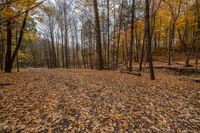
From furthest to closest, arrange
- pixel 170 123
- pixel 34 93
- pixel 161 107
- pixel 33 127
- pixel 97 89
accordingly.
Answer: pixel 97 89 → pixel 34 93 → pixel 161 107 → pixel 170 123 → pixel 33 127

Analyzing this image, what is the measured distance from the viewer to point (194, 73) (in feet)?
54.2

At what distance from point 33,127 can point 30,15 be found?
39.2ft

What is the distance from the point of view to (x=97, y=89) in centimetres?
771

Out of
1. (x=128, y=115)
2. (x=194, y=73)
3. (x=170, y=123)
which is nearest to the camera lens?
(x=170, y=123)

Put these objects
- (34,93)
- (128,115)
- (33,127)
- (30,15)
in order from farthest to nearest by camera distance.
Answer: (30,15)
(34,93)
(128,115)
(33,127)

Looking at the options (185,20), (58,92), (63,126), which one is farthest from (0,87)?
(185,20)

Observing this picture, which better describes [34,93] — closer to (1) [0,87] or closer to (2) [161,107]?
(1) [0,87]

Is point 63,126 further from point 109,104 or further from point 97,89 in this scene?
point 97,89

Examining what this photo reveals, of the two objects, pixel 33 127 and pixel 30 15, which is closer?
pixel 33 127

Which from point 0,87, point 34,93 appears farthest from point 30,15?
point 34,93

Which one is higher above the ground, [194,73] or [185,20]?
[185,20]

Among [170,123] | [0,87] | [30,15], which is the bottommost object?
[170,123]

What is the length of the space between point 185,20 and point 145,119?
26.1 meters

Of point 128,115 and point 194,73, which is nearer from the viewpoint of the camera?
point 128,115
